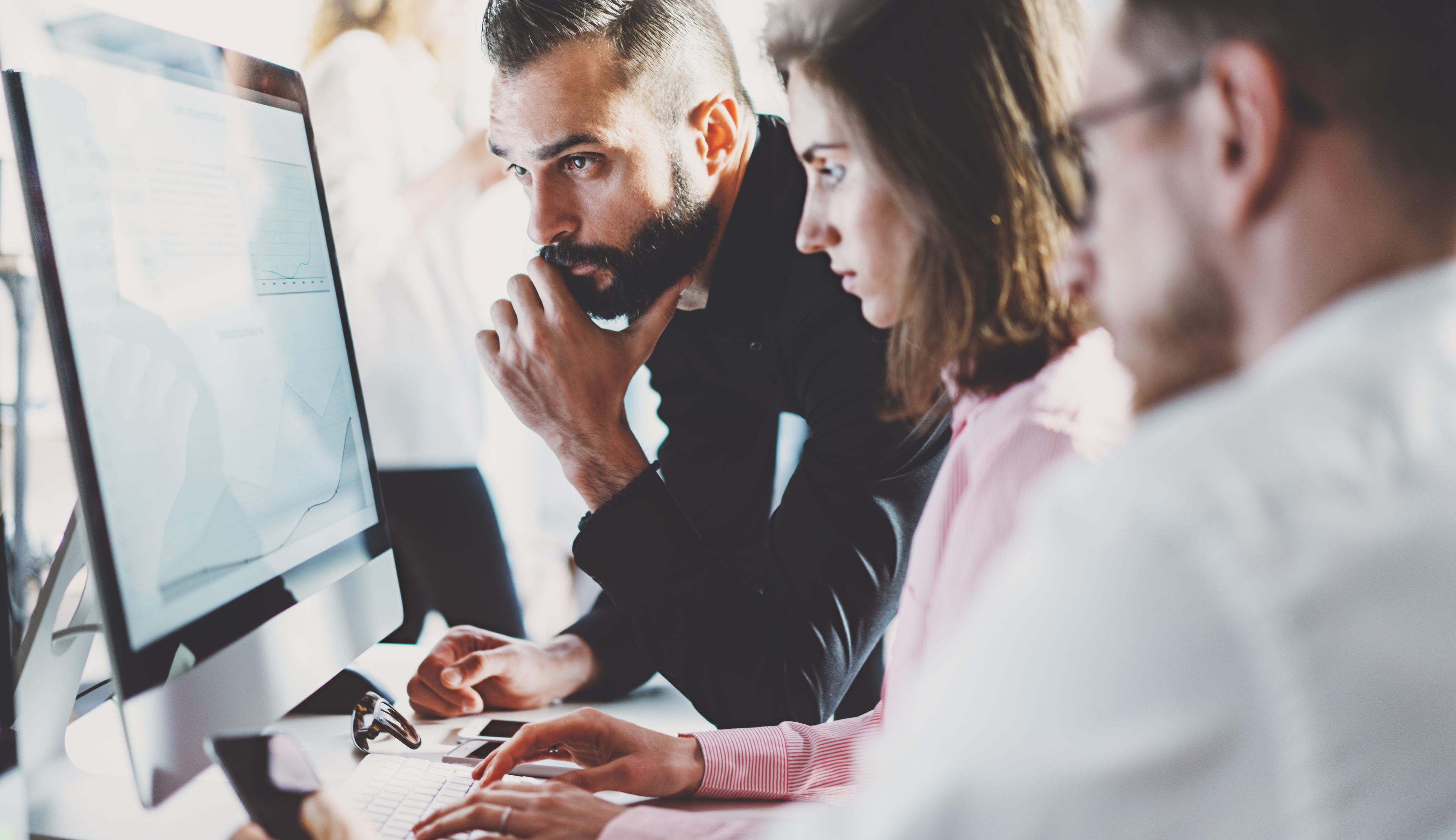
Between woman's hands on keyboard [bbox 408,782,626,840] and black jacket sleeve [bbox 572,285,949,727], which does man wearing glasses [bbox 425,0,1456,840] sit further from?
black jacket sleeve [bbox 572,285,949,727]

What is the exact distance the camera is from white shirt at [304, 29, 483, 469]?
75.7 inches

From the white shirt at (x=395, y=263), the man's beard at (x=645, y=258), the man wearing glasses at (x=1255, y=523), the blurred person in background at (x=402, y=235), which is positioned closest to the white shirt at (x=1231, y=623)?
the man wearing glasses at (x=1255, y=523)

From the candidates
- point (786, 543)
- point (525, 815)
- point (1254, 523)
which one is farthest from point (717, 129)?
point (1254, 523)

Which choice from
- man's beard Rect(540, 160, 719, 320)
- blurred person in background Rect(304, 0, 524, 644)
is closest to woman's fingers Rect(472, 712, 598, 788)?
man's beard Rect(540, 160, 719, 320)

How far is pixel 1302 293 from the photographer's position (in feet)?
1.25

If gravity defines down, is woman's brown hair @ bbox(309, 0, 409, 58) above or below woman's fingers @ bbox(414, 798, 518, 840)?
above

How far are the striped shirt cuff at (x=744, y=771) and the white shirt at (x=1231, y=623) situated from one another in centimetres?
39

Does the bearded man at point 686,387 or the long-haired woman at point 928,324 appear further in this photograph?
the bearded man at point 686,387

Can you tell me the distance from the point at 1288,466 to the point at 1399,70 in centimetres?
18

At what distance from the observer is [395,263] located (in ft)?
6.56

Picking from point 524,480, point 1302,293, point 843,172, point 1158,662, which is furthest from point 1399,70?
point 524,480

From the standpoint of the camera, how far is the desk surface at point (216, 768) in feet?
2.13

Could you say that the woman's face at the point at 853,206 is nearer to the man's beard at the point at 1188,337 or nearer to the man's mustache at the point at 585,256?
the man's beard at the point at 1188,337

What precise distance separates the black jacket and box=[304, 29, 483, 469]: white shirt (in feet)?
3.40
